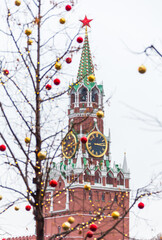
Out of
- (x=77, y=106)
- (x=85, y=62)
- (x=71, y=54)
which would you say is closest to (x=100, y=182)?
(x=77, y=106)

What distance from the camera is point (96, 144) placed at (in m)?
53.0

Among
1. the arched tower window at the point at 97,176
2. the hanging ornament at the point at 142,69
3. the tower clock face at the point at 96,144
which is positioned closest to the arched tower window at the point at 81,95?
the tower clock face at the point at 96,144

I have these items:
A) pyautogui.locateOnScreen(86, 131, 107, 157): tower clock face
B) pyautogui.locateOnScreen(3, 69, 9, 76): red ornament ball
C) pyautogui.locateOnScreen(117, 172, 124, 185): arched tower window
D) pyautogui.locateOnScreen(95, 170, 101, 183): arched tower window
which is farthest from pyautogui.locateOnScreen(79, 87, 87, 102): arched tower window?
pyautogui.locateOnScreen(3, 69, 9, 76): red ornament ball

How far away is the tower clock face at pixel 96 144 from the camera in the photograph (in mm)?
52344

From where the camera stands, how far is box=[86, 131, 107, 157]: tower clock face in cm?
5234

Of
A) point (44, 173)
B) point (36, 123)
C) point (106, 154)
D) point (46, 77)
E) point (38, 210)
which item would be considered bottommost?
point (38, 210)

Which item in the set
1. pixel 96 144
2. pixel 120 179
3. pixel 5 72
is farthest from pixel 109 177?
pixel 5 72

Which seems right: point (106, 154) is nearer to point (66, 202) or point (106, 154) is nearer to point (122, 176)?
point (122, 176)

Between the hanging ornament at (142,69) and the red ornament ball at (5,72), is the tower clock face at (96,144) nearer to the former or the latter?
the red ornament ball at (5,72)

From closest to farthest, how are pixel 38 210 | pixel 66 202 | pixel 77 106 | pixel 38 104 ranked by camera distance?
1. pixel 38 210
2. pixel 38 104
3. pixel 66 202
4. pixel 77 106

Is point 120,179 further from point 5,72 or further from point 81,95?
point 5,72

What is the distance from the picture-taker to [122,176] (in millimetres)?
54219

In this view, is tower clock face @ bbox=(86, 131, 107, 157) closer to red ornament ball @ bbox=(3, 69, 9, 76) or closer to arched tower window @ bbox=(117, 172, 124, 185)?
arched tower window @ bbox=(117, 172, 124, 185)

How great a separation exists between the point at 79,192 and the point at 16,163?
42.2m
